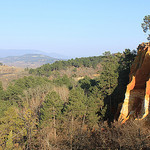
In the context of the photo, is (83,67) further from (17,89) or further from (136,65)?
(136,65)

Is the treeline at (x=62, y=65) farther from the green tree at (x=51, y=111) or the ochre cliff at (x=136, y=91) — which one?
the ochre cliff at (x=136, y=91)

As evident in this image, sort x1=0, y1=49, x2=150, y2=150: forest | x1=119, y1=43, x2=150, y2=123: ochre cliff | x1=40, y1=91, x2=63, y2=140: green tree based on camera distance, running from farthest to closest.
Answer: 1. x1=40, y1=91, x2=63, y2=140: green tree
2. x1=119, y1=43, x2=150, y2=123: ochre cliff
3. x1=0, y1=49, x2=150, y2=150: forest

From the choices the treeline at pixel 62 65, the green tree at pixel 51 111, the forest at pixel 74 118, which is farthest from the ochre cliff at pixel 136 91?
the treeline at pixel 62 65

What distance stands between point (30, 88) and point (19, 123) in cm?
1694

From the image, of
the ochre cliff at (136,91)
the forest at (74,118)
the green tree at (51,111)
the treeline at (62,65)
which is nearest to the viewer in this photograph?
the forest at (74,118)

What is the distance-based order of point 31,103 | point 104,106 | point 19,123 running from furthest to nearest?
point 31,103 < point 104,106 < point 19,123

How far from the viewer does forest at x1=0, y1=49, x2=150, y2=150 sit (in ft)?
34.1

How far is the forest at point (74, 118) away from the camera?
10.4 m

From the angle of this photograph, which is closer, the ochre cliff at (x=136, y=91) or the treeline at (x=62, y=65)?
the ochre cliff at (x=136, y=91)

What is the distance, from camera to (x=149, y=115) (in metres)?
12.1

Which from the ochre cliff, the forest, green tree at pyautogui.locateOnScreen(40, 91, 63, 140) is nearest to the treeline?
the forest

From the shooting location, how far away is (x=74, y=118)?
19000 millimetres

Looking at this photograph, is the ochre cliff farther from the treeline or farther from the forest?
the treeline

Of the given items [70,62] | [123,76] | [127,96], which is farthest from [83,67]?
[127,96]
